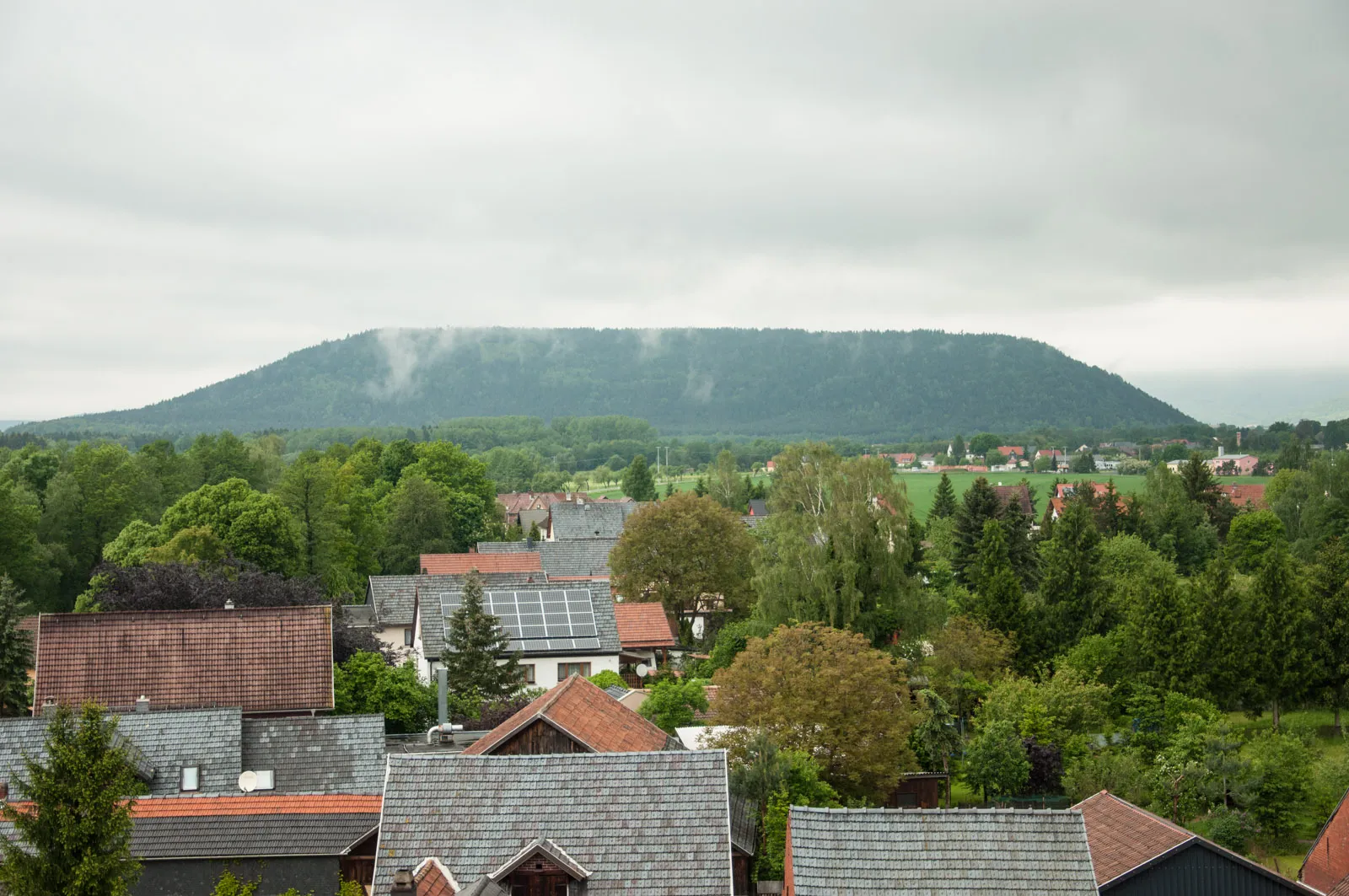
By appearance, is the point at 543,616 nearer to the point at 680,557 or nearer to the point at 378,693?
the point at 378,693

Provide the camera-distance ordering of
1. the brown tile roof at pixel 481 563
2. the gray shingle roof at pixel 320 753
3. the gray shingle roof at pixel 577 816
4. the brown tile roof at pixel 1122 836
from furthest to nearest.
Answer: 1. the brown tile roof at pixel 481 563
2. the gray shingle roof at pixel 320 753
3. the brown tile roof at pixel 1122 836
4. the gray shingle roof at pixel 577 816

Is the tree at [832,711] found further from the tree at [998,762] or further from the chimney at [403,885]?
the chimney at [403,885]

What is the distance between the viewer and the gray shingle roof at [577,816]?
20062mm

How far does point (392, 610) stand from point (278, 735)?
33.9 meters

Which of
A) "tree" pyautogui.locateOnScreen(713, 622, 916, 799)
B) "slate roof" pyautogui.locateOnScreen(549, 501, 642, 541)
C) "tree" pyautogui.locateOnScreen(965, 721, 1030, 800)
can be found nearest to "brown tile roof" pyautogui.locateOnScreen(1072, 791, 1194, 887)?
"tree" pyautogui.locateOnScreen(965, 721, 1030, 800)

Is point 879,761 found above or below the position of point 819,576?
below

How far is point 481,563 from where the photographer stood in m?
78.2

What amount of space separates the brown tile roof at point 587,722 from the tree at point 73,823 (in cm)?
1013

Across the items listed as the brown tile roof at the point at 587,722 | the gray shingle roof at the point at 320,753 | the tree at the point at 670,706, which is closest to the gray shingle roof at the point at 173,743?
the gray shingle roof at the point at 320,753

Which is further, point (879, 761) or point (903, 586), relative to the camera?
point (903, 586)


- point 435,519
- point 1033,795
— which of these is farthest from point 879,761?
point 435,519

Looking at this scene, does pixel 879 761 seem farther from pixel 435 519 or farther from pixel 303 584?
pixel 435 519

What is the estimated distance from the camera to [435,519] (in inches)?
3688

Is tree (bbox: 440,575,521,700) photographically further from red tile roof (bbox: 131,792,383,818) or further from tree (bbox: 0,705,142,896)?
tree (bbox: 0,705,142,896)
